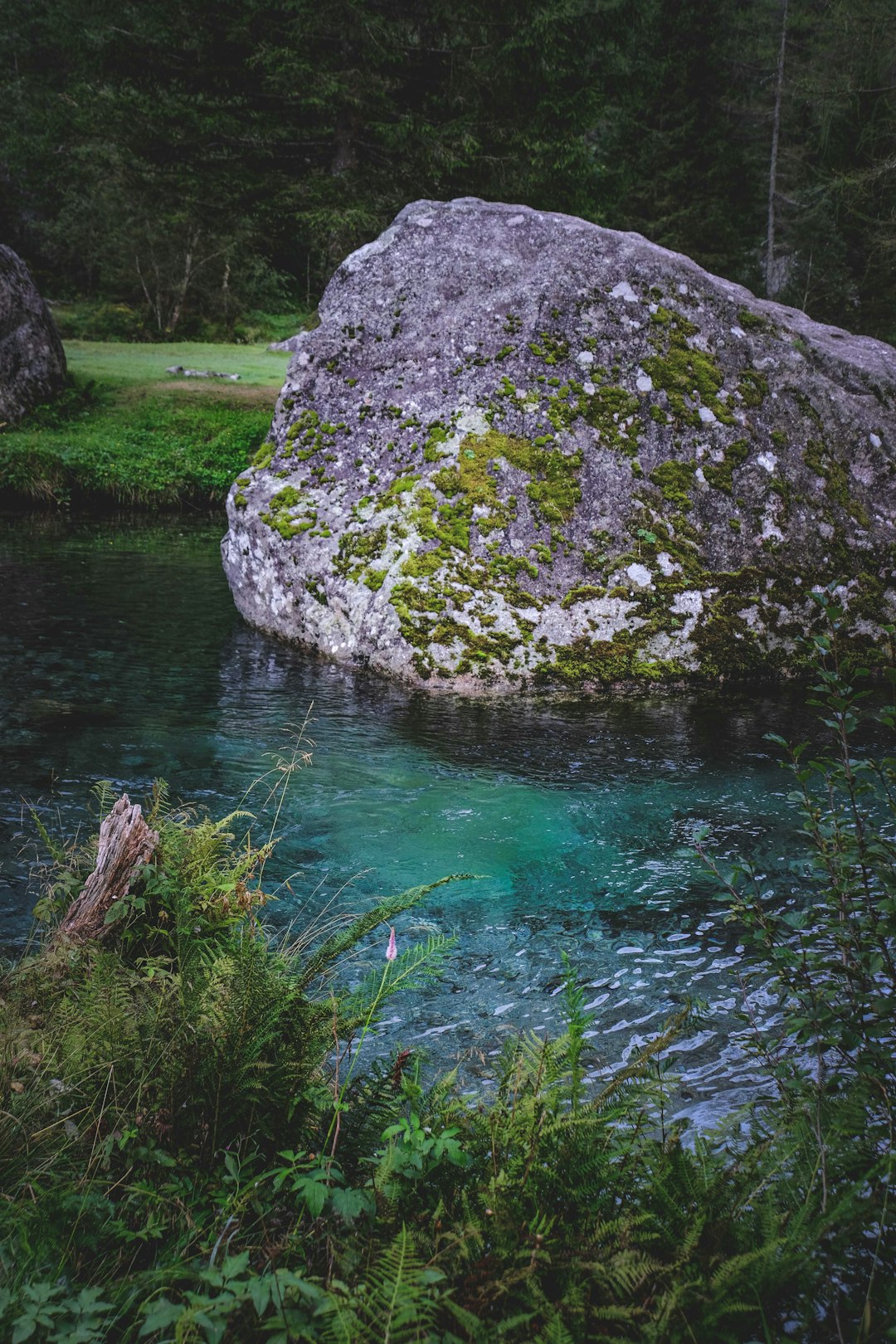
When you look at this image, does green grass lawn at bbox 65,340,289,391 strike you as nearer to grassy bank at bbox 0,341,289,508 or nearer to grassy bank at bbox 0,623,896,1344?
grassy bank at bbox 0,341,289,508

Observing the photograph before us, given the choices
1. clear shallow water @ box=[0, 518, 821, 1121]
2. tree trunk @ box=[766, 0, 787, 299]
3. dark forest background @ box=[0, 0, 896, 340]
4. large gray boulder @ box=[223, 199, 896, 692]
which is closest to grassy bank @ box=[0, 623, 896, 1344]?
clear shallow water @ box=[0, 518, 821, 1121]

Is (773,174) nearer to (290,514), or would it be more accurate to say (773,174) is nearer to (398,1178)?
(290,514)

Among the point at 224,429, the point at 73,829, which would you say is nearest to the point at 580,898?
the point at 73,829

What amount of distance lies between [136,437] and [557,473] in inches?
536

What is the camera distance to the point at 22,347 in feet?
62.7

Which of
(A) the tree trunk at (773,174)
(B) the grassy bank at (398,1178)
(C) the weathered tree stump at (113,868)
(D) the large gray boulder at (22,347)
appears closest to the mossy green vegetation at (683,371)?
(B) the grassy bank at (398,1178)

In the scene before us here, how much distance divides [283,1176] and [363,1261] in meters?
0.29

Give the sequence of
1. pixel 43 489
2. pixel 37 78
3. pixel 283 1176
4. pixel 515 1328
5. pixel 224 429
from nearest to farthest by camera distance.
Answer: pixel 515 1328 < pixel 283 1176 < pixel 43 489 < pixel 224 429 < pixel 37 78

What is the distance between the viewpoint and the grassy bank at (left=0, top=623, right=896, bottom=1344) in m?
1.75

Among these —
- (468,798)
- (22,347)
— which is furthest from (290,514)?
→ (22,347)

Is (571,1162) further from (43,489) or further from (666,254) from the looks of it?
(43,489)

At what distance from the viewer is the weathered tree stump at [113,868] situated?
327cm

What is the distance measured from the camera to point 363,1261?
6.21 feet

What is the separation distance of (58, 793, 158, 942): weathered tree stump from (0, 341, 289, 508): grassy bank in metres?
14.1
